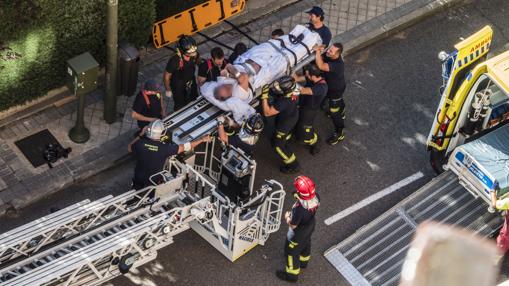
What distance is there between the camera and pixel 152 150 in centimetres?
1027

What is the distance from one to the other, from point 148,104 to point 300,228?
2675mm

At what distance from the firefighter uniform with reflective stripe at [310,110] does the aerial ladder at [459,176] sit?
1.58 meters

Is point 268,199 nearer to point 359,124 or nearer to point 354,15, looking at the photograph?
point 359,124

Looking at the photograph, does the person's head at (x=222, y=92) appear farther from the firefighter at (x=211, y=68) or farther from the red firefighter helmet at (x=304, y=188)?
the red firefighter helmet at (x=304, y=188)

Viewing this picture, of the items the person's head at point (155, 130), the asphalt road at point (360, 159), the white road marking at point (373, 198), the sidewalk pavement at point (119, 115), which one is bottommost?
the white road marking at point (373, 198)

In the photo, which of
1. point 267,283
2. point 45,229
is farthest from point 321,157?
point 45,229

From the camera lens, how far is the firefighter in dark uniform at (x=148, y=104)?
11.1 meters

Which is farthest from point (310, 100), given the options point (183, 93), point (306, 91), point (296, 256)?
point (296, 256)

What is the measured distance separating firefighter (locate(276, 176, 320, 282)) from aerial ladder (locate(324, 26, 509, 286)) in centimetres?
62

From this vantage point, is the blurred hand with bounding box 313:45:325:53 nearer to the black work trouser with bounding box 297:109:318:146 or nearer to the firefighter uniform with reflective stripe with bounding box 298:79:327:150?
the firefighter uniform with reflective stripe with bounding box 298:79:327:150

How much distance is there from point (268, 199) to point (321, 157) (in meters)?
2.24

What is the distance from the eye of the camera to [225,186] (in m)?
10.9

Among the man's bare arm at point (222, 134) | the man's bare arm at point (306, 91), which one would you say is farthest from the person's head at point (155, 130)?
the man's bare arm at point (306, 91)

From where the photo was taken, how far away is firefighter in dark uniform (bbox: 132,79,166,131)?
11.1 m
